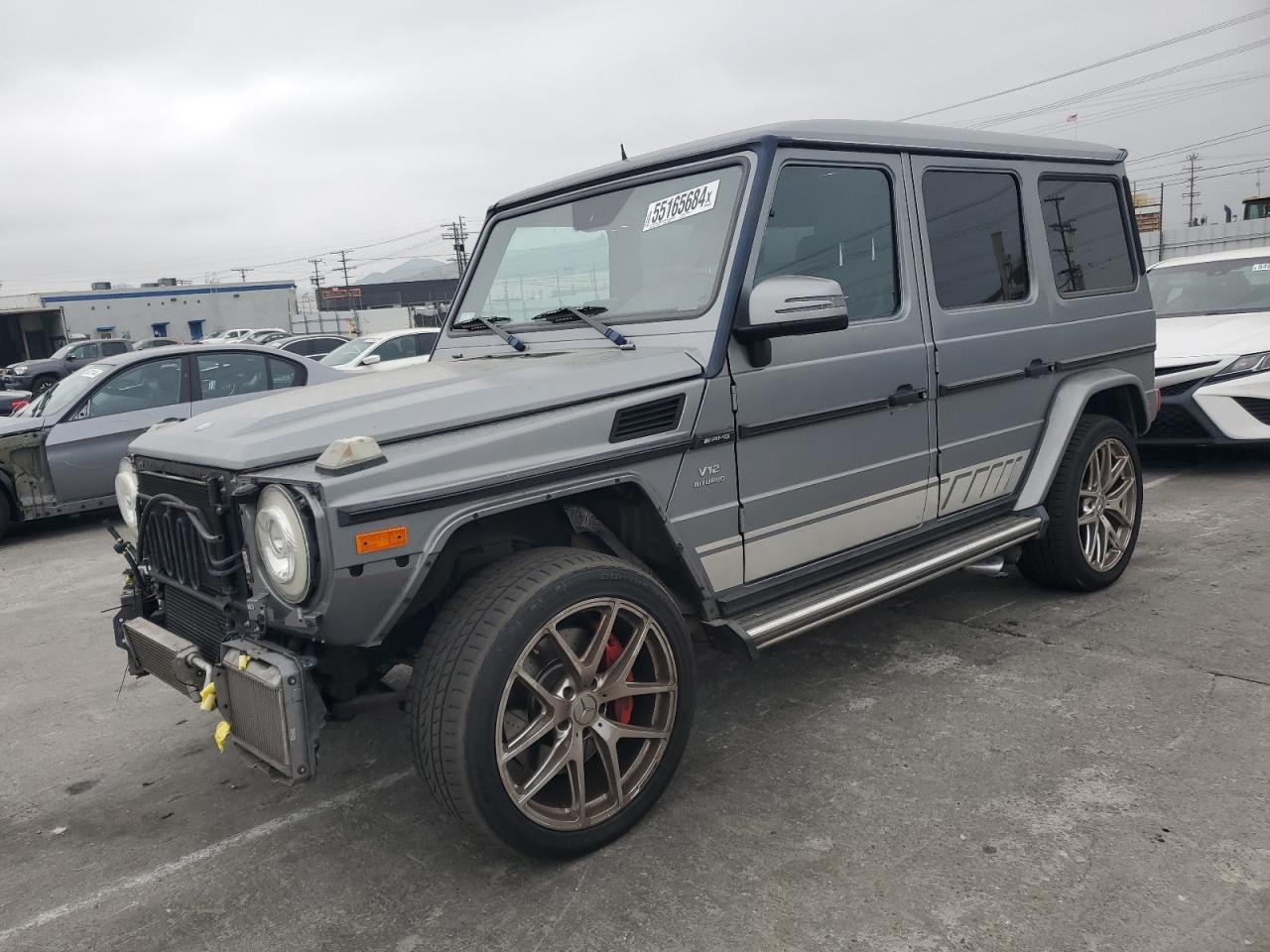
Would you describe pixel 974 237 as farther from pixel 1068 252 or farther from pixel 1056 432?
pixel 1056 432

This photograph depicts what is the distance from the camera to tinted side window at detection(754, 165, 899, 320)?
3.36m

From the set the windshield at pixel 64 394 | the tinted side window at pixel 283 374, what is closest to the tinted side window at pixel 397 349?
the tinted side window at pixel 283 374

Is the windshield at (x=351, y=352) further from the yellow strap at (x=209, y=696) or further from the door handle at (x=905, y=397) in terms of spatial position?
the yellow strap at (x=209, y=696)

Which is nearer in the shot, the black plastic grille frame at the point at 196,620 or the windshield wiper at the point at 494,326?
the black plastic grille frame at the point at 196,620

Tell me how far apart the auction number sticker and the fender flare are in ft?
7.29

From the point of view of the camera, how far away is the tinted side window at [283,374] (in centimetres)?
917

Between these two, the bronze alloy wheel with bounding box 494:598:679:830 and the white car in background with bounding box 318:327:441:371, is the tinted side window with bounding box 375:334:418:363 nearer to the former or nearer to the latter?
the white car in background with bounding box 318:327:441:371

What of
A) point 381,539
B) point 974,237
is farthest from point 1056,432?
point 381,539

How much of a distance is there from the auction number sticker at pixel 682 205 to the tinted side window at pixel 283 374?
6.59m

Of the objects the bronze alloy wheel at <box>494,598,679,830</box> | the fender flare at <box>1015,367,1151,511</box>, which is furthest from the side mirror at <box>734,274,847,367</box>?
the fender flare at <box>1015,367,1151,511</box>

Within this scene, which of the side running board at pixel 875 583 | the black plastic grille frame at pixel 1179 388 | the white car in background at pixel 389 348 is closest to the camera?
the side running board at pixel 875 583

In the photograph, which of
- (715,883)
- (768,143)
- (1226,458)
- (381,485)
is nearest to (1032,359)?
(768,143)

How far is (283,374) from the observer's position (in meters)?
9.21

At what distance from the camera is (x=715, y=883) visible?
8.70ft
